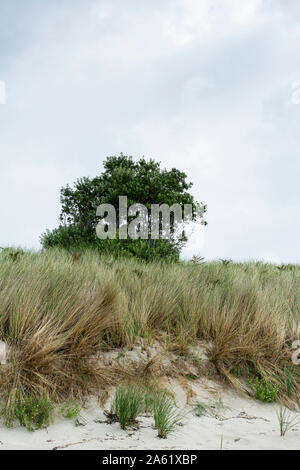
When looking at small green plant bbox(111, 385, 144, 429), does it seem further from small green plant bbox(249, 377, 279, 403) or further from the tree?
the tree

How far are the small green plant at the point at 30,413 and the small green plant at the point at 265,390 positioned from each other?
7.74 ft

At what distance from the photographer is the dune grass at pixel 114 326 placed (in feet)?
13.6

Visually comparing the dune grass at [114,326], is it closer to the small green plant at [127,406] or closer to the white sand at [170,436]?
the white sand at [170,436]

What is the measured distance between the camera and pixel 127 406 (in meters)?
3.63

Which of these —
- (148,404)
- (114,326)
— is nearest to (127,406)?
(148,404)

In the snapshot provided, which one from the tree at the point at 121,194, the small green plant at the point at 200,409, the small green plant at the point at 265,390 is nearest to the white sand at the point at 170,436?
the small green plant at the point at 200,409

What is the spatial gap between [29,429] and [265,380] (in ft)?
8.97

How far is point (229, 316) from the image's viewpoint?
543 cm

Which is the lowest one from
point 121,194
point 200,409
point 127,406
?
point 200,409

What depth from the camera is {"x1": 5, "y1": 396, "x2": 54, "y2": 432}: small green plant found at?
358 cm

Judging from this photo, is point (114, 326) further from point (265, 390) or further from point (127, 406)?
point (265, 390)

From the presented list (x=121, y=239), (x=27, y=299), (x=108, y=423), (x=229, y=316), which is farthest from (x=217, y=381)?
(x=121, y=239)

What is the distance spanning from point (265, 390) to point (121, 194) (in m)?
8.31
